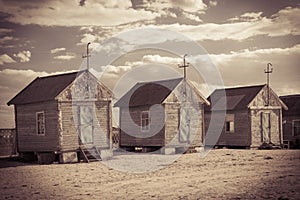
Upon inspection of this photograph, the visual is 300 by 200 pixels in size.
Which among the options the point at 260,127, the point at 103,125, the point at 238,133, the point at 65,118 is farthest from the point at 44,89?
the point at 260,127

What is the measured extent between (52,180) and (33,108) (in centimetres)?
1068

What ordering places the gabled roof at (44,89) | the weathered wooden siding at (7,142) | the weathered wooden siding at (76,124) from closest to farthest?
the weathered wooden siding at (76,124) < the gabled roof at (44,89) < the weathered wooden siding at (7,142)

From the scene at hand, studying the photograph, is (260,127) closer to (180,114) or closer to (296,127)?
(296,127)

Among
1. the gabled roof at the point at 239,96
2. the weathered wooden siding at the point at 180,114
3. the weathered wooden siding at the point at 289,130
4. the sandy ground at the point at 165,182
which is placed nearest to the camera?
the sandy ground at the point at 165,182

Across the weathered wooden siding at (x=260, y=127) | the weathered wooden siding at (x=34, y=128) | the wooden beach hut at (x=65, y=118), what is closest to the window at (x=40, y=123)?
the wooden beach hut at (x=65, y=118)

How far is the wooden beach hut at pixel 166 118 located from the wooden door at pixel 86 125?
6040 mm

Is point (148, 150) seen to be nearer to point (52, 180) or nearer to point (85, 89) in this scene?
point (85, 89)

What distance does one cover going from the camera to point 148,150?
3291 cm

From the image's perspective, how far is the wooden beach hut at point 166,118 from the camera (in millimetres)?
31719

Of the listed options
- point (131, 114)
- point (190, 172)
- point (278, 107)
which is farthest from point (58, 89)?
point (278, 107)

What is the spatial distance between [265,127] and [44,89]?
1940cm

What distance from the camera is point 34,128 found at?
1107 inches

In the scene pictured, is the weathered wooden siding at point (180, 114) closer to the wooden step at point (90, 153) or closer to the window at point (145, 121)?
the window at point (145, 121)

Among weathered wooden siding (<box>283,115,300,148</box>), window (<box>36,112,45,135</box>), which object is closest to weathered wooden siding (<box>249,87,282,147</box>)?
weathered wooden siding (<box>283,115,300,148</box>)
